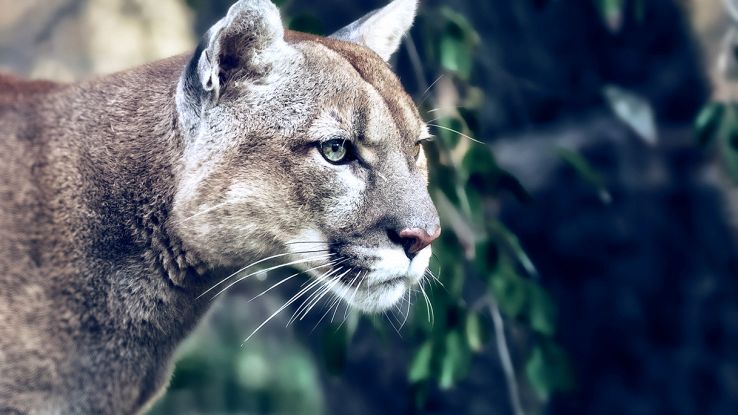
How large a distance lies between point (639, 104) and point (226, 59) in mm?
1800

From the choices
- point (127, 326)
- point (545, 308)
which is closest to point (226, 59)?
point (127, 326)

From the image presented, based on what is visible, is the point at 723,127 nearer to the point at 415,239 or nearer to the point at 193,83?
the point at 415,239

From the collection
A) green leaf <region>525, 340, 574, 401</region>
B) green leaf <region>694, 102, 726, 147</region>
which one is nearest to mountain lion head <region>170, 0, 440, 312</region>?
green leaf <region>525, 340, 574, 401</region>

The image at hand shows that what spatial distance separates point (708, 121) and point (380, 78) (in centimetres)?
145

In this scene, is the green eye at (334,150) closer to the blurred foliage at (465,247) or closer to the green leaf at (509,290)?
the blurred foliage at (465,247)

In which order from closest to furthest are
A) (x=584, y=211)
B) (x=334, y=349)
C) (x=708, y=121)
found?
1. (x=334, y=349)
2. (x=708, y=121)
3. (x=584, y=211)

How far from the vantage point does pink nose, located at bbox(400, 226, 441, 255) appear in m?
2.29

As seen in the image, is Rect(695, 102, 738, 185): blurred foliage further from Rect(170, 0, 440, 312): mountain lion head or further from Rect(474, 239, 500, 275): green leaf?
Rect(170, 0, 440, 312): mountain lion head

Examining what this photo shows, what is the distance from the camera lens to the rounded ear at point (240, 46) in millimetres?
2203

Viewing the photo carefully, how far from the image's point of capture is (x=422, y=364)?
3.08m

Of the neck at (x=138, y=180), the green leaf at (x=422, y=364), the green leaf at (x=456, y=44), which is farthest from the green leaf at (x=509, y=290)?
the neck at (x=138, y=180)

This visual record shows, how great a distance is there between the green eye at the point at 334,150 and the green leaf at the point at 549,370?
Result: 4.11 ft

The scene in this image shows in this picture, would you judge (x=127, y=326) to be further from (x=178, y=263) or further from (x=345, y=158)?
(x=345, y=158)

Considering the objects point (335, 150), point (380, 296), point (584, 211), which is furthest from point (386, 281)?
point (584, 211)
